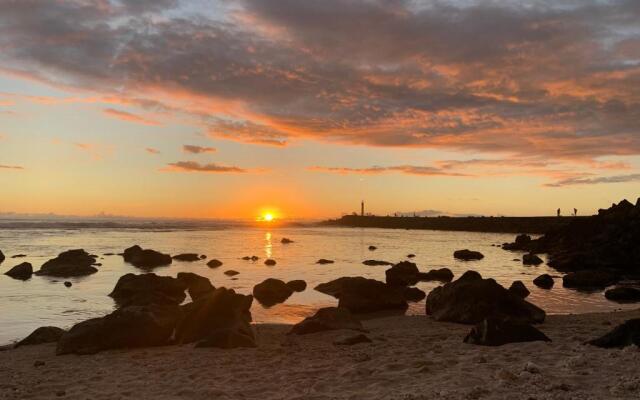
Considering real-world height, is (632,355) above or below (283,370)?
above

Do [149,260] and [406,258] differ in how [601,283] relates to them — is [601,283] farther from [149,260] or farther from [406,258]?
[149,260]

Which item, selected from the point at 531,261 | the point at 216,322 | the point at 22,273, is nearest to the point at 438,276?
the point at 531,261

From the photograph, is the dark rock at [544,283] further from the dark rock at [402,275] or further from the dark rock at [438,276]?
the dark rock at [402,275]

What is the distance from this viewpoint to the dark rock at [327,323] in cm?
1556

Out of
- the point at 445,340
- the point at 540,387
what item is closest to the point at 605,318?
the point at 445,340

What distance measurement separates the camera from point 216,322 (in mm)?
15219

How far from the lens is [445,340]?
13.6m

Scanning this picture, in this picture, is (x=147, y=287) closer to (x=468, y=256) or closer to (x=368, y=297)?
(x=368, y=297)

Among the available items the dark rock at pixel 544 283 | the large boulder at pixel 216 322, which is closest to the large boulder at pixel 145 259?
the large boulder at pixel 216 322

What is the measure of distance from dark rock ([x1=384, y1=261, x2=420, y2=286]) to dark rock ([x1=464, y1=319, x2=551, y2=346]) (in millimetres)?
15534

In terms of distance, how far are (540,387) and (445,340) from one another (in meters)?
5.03

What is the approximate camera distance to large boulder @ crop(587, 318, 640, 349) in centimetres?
1126

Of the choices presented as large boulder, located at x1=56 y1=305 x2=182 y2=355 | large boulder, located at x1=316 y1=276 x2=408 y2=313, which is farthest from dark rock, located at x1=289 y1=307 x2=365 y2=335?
large boulder, located at x1=316 y1=276 x2=408 y2=313

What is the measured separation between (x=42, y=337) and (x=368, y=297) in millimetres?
12423
